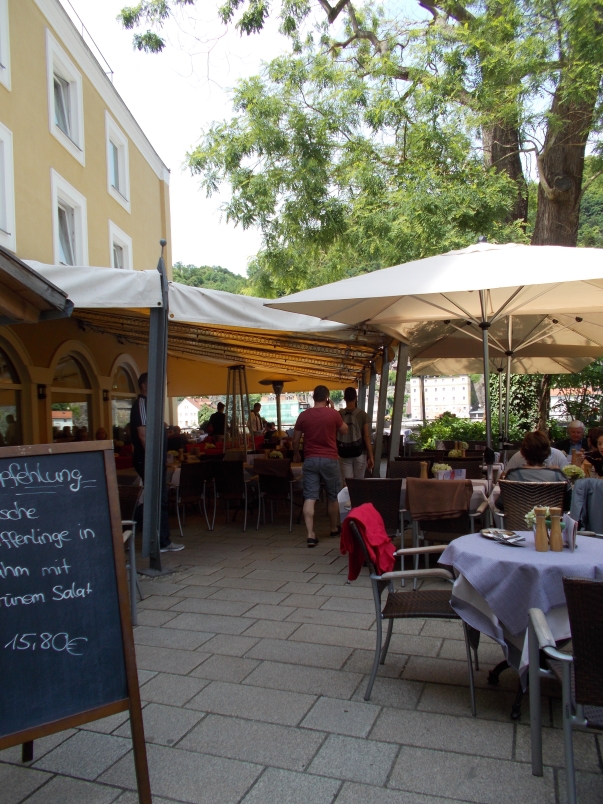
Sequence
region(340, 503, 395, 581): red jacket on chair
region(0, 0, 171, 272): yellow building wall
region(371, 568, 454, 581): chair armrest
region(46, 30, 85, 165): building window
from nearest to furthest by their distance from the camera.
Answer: region(371, 568, 454, 581): chair armrest
region(340, 503, 395, 581): red jacket on chair
region(0, 0, 171, 272): yellow building wall
region(46, 30, 85, 165): building window

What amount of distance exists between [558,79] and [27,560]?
10730 millimetres

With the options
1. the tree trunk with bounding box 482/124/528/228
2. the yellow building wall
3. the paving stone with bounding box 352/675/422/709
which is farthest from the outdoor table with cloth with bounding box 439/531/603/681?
the tree trunk with bounding box 482/124/528/228

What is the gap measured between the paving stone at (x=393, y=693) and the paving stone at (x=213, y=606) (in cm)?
146

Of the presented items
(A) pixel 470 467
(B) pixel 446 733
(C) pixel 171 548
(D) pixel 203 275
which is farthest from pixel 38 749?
(D) pixel 203 275

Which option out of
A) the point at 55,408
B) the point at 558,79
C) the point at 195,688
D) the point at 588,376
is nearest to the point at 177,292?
the point at 195,688

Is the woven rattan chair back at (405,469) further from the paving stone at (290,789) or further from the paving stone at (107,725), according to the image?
the paving stone at (290,789)

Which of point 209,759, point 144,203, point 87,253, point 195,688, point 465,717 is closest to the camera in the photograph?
point 209,759

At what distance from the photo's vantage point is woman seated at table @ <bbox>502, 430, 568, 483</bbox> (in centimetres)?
457

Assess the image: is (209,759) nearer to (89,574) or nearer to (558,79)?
(89,574)

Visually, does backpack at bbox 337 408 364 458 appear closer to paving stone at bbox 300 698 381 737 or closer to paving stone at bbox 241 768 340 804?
paving stone at bbox 300 698 381 737

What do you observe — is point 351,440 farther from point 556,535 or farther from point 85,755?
point 85,755

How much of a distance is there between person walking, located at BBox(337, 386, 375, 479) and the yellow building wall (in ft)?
17.4

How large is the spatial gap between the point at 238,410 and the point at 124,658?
32.4 feet

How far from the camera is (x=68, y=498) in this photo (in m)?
2.39
